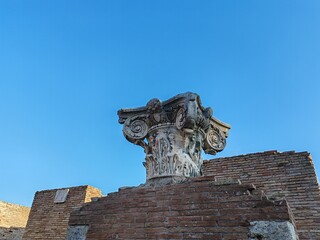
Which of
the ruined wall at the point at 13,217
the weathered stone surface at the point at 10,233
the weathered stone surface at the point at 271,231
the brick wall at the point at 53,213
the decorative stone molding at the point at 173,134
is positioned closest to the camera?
the weathered stone surface at the point at 271,231

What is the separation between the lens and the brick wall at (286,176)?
5.05 meters

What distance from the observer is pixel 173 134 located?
3.76 meters

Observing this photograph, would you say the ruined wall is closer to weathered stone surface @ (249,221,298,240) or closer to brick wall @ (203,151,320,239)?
brick wall @ (203,151,320,239)

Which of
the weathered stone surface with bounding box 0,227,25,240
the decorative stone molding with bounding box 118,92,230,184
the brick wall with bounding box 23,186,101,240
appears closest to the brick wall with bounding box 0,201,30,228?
the weathered stone surface with bounding box 0,227,25,240

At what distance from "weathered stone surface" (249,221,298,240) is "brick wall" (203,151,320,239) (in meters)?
2.90

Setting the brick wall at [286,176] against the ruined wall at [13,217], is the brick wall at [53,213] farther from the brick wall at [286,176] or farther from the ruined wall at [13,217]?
the brick wall at [286,176]

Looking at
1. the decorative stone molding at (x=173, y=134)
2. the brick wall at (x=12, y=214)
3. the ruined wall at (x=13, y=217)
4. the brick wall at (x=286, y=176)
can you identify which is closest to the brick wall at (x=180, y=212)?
the decorative stone molding at (x=173, y=134)

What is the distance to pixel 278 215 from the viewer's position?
7.60 ft

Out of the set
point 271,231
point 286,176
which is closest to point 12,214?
point 286,176

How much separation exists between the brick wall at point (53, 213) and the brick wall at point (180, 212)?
268 inches

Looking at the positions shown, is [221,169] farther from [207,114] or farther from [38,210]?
[38,210]

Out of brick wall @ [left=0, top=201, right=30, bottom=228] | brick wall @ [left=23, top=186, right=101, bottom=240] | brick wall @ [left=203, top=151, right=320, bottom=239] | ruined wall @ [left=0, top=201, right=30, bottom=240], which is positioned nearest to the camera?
brick wall @ [left=203, top=151, right=320, bottom=239]

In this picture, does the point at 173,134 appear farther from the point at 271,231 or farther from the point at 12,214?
the point at 12,214

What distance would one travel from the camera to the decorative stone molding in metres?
3.55
